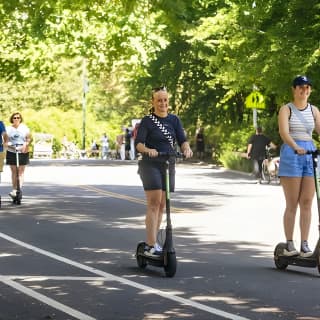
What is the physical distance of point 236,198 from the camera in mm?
23141

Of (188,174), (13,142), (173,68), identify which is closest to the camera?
(13,142)

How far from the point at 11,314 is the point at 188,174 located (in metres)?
27.8

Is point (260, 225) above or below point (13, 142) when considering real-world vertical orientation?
below

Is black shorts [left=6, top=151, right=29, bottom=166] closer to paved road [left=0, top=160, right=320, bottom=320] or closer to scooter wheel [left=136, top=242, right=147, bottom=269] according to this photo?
paved road [left=0, top=160, right=320, bottom=320]

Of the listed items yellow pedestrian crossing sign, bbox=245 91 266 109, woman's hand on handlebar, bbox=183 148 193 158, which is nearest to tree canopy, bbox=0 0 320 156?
yellow pedestrian crossing sign, bbox=245 91 266 109

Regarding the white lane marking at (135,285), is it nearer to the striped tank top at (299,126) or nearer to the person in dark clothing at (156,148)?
the person in dark clothing at (156,148)

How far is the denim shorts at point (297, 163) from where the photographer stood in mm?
10531

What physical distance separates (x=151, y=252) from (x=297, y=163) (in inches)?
68.9

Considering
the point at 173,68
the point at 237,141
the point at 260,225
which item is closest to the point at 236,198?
the point at 260,225

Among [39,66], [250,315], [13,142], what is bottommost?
[250,315]

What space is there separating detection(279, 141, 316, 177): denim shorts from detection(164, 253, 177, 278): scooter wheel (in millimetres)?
1385

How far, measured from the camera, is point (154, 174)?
10.8m

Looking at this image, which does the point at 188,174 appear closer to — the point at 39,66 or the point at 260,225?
the point at 39,66

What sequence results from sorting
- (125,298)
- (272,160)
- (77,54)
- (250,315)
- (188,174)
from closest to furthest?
(250,315) → (125,298) → (272,160) → (188,174) → (77,54)
